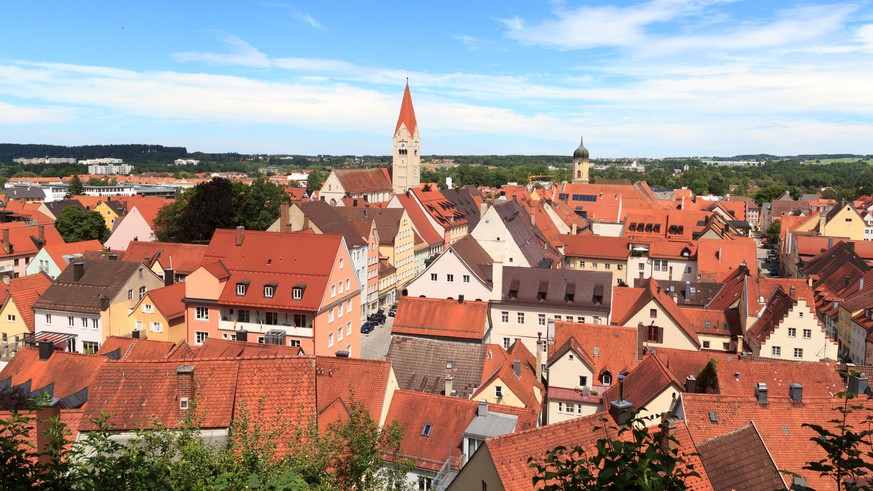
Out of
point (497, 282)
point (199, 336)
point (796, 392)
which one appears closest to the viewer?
point (796, 392)

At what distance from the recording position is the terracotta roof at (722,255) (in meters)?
61.2

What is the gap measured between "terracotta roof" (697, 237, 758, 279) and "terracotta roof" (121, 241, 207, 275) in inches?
1672

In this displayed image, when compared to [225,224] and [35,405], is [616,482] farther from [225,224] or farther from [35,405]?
[225,224]

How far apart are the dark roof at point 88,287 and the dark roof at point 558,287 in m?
23.6

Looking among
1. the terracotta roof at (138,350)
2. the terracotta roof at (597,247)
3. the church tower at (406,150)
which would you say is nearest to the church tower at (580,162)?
the church tower at (406,150)

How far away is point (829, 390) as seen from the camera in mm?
28219

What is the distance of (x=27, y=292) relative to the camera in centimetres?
4462

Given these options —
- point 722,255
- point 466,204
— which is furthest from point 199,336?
point 466,204

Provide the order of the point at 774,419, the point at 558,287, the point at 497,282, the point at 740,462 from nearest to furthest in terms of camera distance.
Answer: the point at 740,462 → the point at 774,419 → the point at 558,287 → the point at 497,282

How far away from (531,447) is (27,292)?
39458 millimetres

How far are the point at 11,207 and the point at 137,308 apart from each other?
77.5 m

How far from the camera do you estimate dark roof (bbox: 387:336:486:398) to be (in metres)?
30.4

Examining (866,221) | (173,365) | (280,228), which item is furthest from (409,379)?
(866,221)

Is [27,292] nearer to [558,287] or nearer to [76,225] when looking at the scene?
[558,287]
